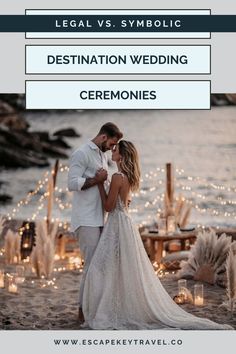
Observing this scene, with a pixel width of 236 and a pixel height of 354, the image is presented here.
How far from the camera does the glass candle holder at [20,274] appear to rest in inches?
300

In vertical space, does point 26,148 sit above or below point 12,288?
above

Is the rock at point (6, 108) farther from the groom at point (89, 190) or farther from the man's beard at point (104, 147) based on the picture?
the man's beard at point (104, 147)

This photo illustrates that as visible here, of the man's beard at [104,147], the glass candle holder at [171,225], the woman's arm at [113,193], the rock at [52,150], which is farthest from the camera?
the glass candle holder at [171,225]

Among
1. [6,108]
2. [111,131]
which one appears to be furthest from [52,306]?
[6,108]

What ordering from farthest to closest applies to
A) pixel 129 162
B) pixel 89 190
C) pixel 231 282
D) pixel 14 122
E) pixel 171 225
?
pixel 171 225 → pixel 14 122 → pixel 231 282 → pixel 89 190 → pixel 129 162

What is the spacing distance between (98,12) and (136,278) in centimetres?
185

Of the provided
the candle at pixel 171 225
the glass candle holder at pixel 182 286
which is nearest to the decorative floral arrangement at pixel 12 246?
the candle at pixel 171 225

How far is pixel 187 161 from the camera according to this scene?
756 centimetres

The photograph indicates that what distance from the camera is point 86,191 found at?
7.23 metres

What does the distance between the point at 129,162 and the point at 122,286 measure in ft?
2.81

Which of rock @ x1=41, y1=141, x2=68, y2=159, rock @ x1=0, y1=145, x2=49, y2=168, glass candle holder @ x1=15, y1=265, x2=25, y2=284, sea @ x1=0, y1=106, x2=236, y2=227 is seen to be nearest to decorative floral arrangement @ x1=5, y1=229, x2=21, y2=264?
glass candle holder @ x1=15, y1=265, x2=25, y2=284

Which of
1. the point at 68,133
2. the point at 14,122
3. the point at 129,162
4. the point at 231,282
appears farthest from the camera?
the point at 68,133

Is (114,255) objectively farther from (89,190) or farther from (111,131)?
(111,131)

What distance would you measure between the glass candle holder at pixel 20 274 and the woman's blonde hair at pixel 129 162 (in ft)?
3.82
